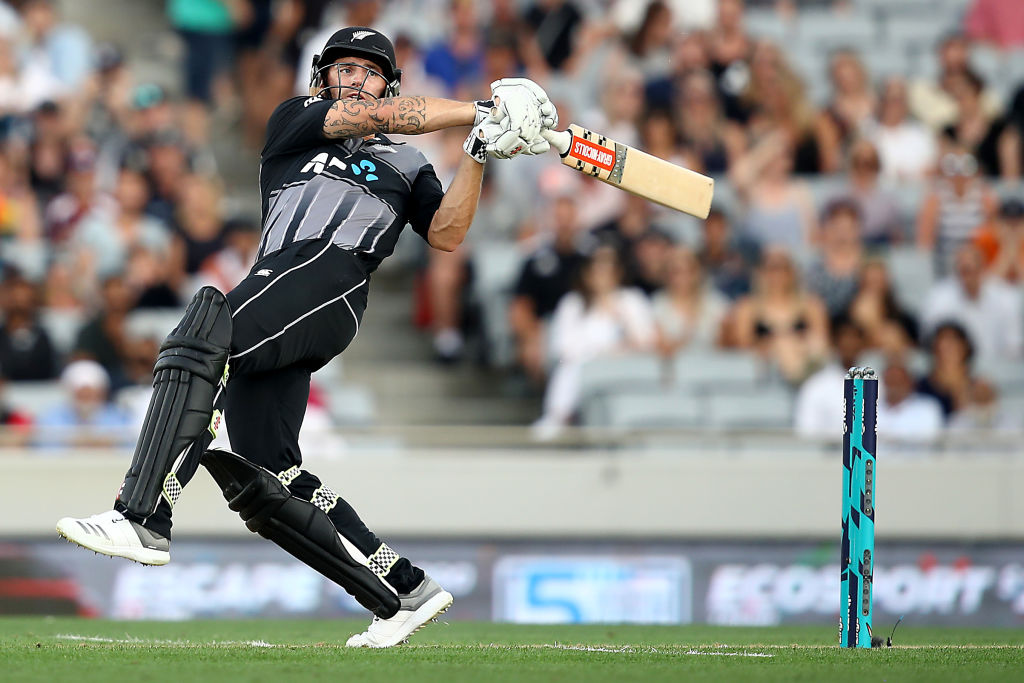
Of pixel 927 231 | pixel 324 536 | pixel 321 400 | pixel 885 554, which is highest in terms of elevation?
pixel 927 231

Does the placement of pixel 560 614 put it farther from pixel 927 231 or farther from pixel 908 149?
pixel 908 149

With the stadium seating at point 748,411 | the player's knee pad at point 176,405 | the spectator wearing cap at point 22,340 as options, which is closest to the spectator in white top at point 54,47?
the spectator wearing cap at point 22,340

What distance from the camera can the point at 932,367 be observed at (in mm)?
10344

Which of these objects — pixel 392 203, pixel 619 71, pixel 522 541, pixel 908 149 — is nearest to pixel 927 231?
pixel 908 149

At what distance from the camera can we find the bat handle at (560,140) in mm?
5402

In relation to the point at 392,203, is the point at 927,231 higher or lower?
higher

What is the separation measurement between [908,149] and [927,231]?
1.14m

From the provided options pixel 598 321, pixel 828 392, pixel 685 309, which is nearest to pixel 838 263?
pixel 685 309

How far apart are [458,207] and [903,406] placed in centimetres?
536

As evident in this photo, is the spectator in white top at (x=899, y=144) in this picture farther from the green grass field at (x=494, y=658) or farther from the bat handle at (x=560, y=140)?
the bat handle at (x=560, y=140)

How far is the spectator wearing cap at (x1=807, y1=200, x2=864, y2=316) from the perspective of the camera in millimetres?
10758

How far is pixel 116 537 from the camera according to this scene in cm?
468

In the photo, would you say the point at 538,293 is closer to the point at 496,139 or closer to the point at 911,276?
the point at 911,276

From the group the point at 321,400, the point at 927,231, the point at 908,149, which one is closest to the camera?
the point at 321,400
